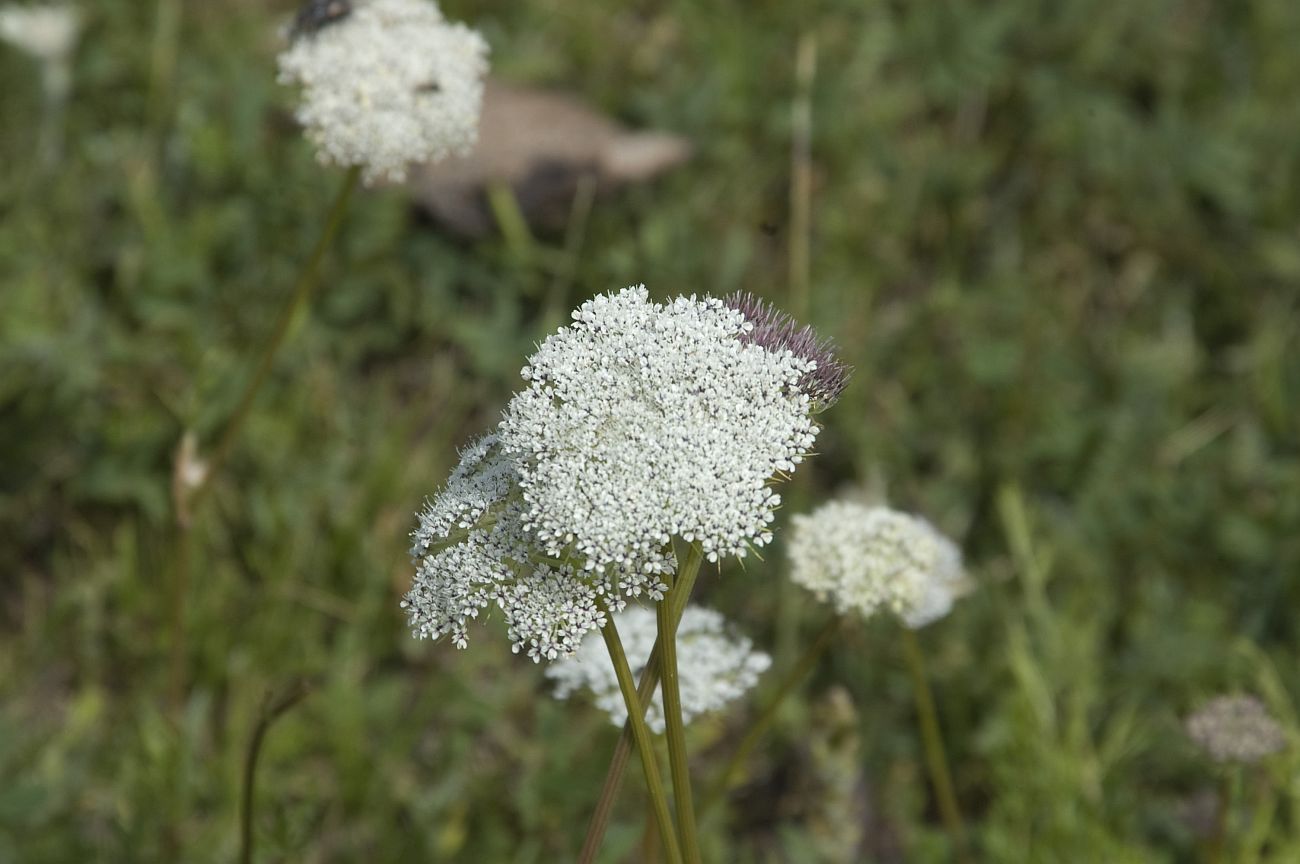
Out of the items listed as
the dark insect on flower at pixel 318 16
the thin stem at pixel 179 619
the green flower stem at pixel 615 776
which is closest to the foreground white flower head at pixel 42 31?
the dark insect on flower at pixel 318 16

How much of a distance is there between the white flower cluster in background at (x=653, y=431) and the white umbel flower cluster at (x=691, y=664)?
943 mm

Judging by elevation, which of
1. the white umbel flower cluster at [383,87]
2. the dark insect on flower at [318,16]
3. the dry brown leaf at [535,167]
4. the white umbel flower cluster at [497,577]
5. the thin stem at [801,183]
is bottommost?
the white umbel flower cluster at [497,577]

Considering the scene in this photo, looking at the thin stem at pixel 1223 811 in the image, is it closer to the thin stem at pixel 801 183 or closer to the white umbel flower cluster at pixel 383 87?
the thin stem at pixel 801 183

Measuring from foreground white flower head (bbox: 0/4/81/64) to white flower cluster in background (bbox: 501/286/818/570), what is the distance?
13.2ft

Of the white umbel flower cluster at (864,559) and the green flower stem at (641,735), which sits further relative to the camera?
the white umbel flower cluster at (864,559)

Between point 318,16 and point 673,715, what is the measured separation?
2357 mm

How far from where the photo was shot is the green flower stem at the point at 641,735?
80.6 inches

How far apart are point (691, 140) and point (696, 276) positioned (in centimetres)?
79

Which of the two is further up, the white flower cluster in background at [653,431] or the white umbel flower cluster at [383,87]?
the white umbel flower cluster at [383,87]

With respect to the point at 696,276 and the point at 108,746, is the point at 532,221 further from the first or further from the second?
the point at 108,746

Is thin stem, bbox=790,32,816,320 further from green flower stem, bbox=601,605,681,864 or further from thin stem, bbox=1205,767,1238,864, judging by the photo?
green flower stem, bbox=601,605,681,864

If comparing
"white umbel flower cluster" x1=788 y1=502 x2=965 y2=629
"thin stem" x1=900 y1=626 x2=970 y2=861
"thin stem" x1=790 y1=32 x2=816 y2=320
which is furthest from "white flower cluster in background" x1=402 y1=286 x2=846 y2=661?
"thin stem" x1=790 y1=32 x2=816 y2=320

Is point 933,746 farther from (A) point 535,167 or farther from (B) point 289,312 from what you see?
(A) point 535,167

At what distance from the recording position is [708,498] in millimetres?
1998
